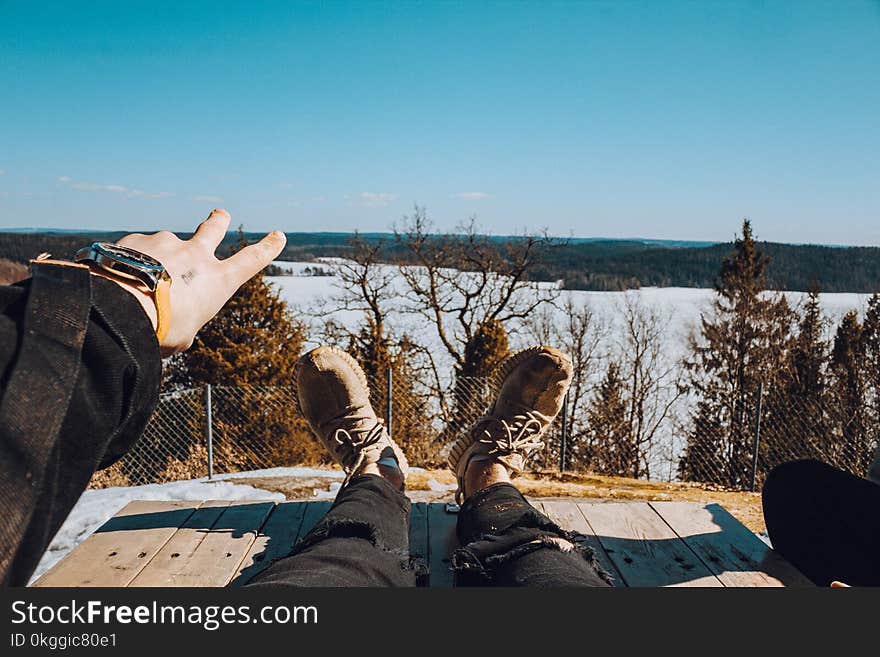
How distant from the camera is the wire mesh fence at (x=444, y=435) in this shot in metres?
8.51

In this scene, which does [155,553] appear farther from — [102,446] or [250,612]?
[102,446]

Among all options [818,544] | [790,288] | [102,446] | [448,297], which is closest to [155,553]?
[102,446]

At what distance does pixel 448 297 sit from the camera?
20.0m

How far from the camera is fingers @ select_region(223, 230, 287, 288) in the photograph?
3.03 ft

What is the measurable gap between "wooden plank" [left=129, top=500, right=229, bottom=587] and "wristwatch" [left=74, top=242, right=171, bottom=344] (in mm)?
1272

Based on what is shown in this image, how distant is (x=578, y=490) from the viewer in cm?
544

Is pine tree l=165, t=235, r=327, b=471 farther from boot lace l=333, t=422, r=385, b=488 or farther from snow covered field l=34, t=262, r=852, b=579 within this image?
boot lace l=333, t=422, r=385, b=488

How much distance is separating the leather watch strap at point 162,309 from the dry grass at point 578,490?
6.75 ft

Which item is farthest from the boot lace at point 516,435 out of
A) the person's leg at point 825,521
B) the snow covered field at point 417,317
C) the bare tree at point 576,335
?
the bare tree at point 576,335

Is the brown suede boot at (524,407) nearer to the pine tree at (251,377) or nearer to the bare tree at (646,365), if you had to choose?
the pine tree at (251,377)

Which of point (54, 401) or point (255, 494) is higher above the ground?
point (54, 401)

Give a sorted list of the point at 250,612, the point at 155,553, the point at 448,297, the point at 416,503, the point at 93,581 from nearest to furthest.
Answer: the point at 250,612 → the point at 93,581 → the point at 155,553 → the point at 416,503 → the point at 448,297

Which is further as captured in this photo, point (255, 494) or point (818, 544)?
point (255, 494)

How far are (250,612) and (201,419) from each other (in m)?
8.18
